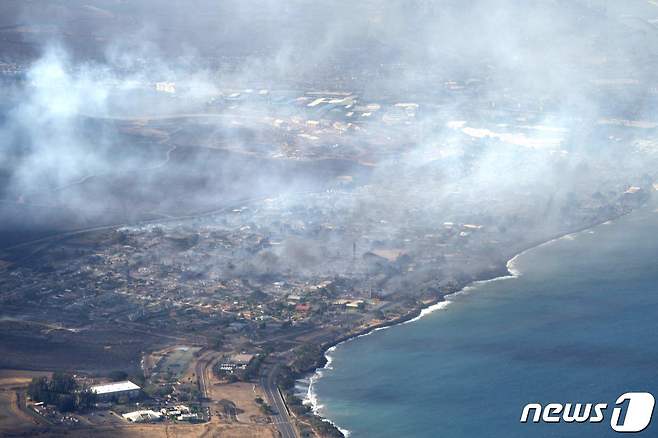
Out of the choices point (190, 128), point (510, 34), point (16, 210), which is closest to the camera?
point (16, 210)

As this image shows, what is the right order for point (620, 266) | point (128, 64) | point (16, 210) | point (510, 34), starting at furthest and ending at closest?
1. point (510, 34)
2. point (128, 64)
3. point (16, 210)
4. point (620, 266)

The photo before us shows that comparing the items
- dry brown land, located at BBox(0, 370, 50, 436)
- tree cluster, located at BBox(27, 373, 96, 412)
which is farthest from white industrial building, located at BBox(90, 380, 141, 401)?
dry brown land, located at BBox(0, 370, 50, 436)

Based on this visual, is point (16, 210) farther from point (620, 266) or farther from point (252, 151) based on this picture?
point (620, 266)

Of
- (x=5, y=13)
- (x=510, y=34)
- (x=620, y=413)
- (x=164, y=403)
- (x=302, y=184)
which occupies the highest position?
(x=5, y=13)

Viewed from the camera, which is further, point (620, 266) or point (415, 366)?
point (620, 266)

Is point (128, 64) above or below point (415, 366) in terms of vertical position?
above

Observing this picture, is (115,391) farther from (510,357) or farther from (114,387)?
(510,357)

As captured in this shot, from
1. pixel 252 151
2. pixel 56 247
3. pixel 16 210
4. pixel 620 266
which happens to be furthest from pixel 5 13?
pixel 620 266
